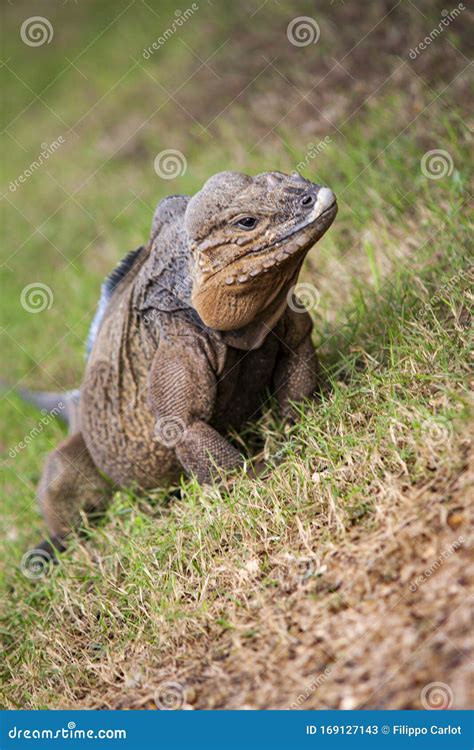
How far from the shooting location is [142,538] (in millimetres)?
5102

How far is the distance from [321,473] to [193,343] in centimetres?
101

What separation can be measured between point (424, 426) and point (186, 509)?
156 cm

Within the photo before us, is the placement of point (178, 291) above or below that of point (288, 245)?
below

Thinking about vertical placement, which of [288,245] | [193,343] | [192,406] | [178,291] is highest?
[288,245]

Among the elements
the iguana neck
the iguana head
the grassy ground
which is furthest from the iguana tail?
the iguana head

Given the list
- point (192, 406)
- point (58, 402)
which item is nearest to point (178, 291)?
point (192, 406)

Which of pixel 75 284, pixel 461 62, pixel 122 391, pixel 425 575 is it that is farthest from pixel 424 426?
pixel 75 284

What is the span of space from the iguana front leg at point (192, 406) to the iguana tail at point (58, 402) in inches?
65.6

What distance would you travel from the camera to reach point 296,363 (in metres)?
5.06

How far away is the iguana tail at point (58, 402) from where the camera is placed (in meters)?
6.57

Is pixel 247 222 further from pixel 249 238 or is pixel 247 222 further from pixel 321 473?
pixel 321 473

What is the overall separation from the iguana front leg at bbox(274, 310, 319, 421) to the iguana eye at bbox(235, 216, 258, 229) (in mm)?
761

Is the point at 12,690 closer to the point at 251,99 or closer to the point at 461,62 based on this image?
the point at 461,62

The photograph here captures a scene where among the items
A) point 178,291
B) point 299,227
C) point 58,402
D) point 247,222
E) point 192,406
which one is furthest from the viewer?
point 58,402
